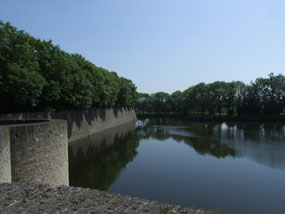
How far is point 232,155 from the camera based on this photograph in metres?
21.4

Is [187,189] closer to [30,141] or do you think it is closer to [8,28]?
[30,141]

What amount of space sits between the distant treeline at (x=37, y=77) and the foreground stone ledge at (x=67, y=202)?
1602cm

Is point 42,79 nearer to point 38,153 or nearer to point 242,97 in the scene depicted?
point 38,153

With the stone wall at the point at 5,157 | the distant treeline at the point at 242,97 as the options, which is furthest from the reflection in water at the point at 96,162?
the distant treeline at the point at 242,97

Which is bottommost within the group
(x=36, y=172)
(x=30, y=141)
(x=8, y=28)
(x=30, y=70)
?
(x=36, y=172)

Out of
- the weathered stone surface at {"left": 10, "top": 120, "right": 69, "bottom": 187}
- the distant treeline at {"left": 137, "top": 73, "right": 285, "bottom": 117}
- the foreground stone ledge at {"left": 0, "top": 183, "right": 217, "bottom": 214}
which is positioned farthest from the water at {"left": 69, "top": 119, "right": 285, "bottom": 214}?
the distant treeline at {"left": 137, "top": 73, "right": 285, "bottom": 117}

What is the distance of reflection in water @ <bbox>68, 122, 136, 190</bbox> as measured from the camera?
14.4m

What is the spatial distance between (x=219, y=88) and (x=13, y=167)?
7101 centimetres

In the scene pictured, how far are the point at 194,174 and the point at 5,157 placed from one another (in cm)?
1203

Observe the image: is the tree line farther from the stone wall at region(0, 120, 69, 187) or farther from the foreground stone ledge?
the foreground stone ledge

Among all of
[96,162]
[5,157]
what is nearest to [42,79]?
[96,162]

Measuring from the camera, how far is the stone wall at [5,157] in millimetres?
7605

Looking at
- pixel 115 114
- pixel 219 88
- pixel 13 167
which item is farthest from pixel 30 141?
pixel 219 88

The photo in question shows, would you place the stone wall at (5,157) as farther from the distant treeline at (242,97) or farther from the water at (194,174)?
the distant treeline at (242,97)
